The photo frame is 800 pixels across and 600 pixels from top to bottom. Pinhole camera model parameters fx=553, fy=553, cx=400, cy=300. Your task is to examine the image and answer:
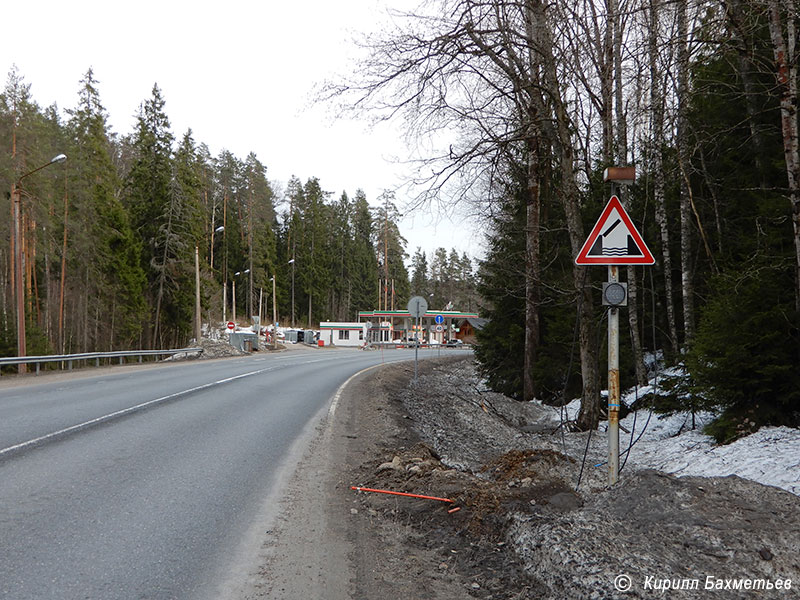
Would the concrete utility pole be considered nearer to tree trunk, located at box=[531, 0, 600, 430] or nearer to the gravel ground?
the gravel ground

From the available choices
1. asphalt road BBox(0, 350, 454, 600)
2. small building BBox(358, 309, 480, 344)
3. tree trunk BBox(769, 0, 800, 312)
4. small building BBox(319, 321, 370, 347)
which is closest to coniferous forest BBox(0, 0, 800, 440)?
tree trunk BBox(769, 0, 800, 312)

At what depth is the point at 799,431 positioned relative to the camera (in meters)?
7.81

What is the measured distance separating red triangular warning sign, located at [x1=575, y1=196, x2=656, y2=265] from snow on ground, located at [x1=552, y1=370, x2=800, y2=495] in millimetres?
2893

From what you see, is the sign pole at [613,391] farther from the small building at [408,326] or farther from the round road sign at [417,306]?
the small building at [408,326]

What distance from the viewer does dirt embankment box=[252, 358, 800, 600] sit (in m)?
3.52

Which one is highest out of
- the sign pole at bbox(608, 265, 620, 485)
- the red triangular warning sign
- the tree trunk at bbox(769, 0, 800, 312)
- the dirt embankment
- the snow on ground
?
the tree trunk at bbox(769, 0, 800, 312)

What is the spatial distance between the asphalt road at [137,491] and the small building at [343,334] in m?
57.5

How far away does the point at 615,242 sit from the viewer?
19.3 feet

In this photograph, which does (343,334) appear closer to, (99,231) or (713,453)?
(99,231)

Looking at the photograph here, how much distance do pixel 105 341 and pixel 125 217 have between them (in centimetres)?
942

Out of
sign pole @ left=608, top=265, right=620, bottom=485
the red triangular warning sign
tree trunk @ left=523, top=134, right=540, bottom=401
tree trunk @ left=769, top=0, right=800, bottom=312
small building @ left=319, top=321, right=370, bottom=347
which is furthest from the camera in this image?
small building @ left=319, top=321, right=370, bottom=347

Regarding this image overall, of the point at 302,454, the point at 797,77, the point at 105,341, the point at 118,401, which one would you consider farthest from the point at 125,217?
the point at 797,77

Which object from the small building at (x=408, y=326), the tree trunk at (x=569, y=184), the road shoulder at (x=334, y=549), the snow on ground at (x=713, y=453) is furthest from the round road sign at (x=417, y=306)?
the small building at (x=408, y=326)

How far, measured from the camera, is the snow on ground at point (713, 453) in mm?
6586
